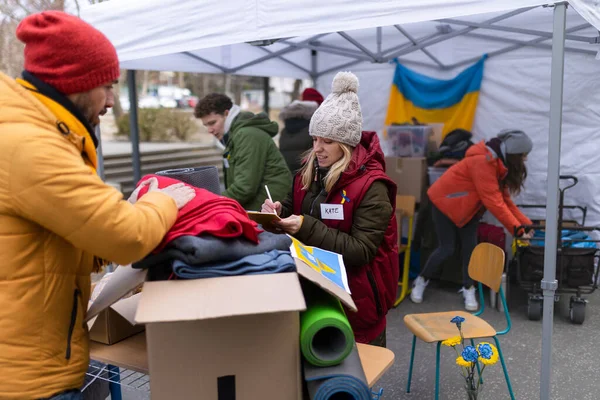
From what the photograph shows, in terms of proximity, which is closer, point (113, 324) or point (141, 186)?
point (141, 186)

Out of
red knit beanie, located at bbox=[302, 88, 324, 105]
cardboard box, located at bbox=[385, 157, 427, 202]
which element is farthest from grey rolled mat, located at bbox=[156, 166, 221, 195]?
red knit beanie, located at bbox=[302, 88, 324, 105]

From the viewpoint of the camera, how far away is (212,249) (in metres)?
1.16

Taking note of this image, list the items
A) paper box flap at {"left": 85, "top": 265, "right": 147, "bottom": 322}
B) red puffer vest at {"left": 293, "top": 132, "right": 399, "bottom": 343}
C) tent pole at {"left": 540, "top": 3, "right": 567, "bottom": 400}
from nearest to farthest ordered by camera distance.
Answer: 1. paper box flap at {"left": 85, "top": 265, "right": 147, "bottom": 322}
2. red puffer vest at {"left": 293, "top": 132, "right": 399, "bottom": 343}
3. tent pole at {"left": 540, "top": 3, "right": 567, "bottom": 400}

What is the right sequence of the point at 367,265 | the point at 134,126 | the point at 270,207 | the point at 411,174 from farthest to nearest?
the point at 134,126, the point at 411,174, the point at 270,207, the point at 367,265

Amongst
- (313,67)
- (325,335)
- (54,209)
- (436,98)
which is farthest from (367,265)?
(313,67)

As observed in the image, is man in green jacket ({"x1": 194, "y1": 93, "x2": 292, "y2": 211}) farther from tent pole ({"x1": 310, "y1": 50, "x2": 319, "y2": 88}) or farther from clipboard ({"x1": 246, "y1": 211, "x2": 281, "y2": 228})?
tent pole ({"x1": 310, "y1": 50, "x2": 319, "y2": 88})

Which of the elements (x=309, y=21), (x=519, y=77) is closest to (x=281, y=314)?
(x=309, y=21)

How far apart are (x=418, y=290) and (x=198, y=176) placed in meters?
3.00

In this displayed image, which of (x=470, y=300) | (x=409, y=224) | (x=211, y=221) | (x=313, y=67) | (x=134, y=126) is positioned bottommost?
(x=470, y=300)

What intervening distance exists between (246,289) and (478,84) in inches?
177

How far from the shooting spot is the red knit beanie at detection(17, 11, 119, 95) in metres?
1.08

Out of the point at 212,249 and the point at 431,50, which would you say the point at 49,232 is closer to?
the point at 212,249

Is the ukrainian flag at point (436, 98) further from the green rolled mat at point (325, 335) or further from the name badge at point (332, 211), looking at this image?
the green rolled mat at point (325, 335)

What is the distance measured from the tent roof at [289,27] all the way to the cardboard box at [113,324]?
1.65 meters
